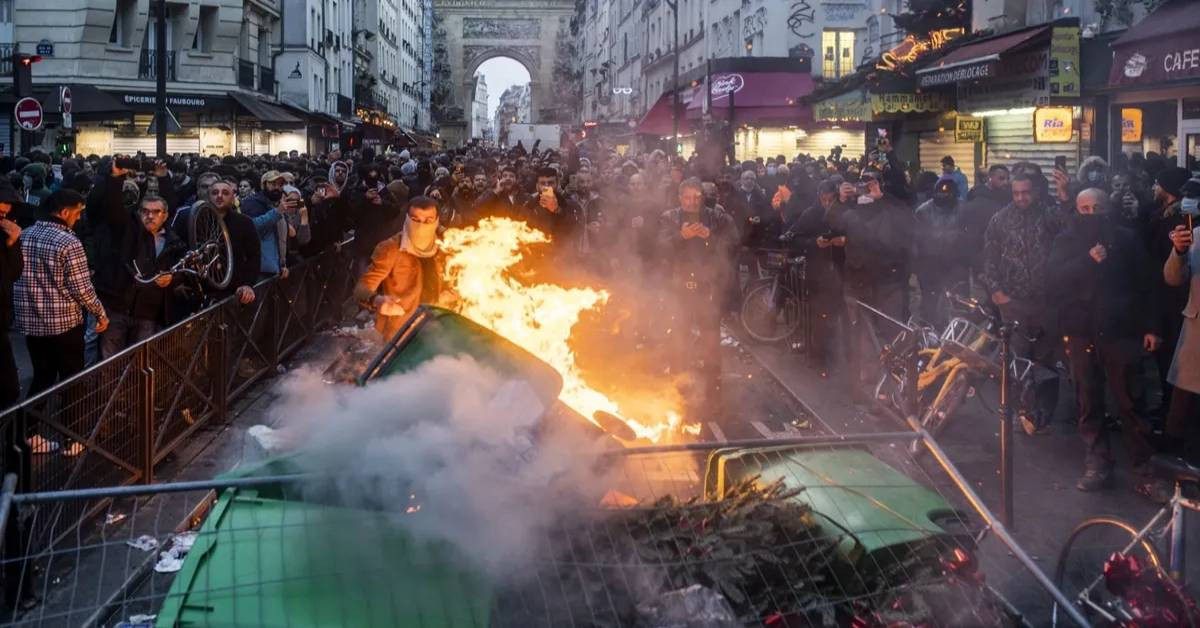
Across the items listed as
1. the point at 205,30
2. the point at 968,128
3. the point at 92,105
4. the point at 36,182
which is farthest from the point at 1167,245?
the point at 205,30

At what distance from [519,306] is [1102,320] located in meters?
4.19

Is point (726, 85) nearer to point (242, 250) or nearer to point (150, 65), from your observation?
point (150, 65)

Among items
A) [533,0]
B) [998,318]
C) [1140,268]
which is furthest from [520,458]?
[533,0]

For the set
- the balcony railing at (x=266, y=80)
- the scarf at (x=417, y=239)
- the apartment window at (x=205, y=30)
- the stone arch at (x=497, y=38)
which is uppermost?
the stone arch at (x=497, y=38)

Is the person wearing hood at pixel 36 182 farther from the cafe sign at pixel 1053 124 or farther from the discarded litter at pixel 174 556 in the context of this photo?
the cafe sign at pixel 1053 124

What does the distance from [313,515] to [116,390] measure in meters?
3.79

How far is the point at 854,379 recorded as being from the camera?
1046 cm

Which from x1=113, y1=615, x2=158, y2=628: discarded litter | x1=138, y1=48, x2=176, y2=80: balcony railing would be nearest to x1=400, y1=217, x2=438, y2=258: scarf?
x1=113, y1=615, x2=158, y2=628: discarded litter

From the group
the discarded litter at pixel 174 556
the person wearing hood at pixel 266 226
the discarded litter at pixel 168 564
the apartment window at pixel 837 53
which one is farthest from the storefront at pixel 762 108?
the discarded litter at pixel 168 564

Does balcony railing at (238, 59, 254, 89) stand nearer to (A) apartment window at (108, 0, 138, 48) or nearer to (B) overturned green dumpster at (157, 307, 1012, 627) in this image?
(A) apartment window at (108, 0, 138, 48)

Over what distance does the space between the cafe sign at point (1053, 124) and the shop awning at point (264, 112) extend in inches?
914

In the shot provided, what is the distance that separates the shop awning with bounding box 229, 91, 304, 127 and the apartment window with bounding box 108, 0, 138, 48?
342 centimetres

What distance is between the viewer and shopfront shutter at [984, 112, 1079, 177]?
17.7m

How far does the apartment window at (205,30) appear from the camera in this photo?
36.3 metres
